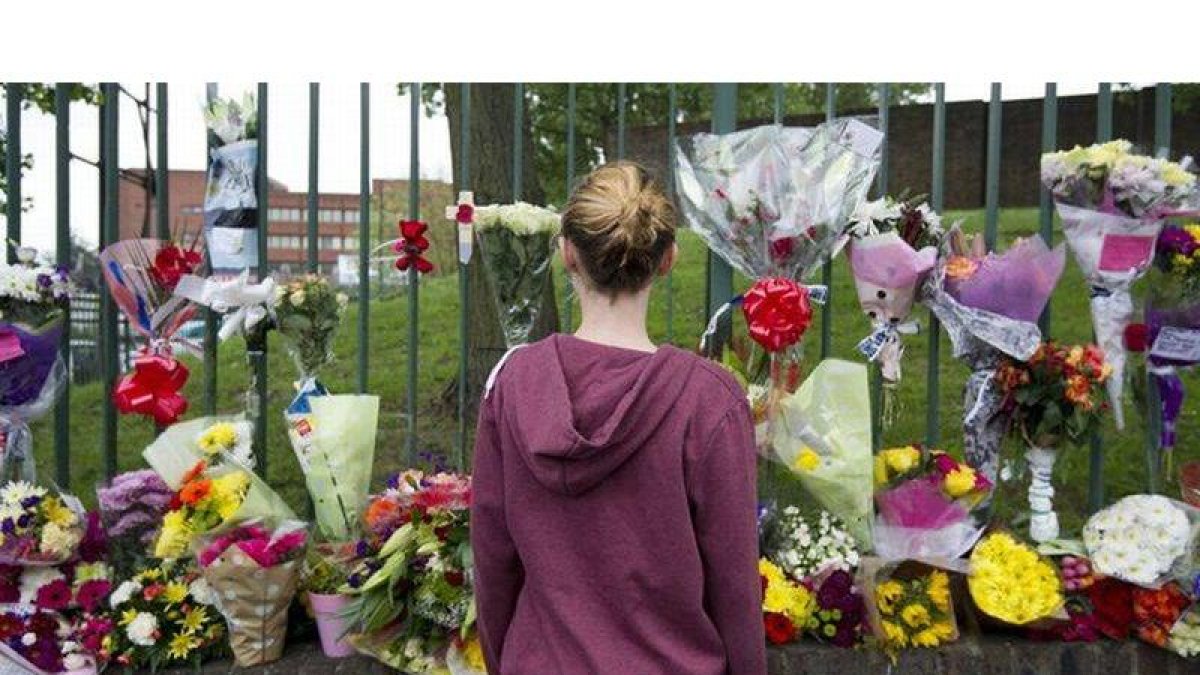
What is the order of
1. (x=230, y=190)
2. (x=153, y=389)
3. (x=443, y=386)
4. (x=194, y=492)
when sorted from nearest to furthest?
(x=194, y=492)
(x=153, y=389)
(x=230, y=190)
(x=443, y=386)

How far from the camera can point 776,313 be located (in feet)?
10.0

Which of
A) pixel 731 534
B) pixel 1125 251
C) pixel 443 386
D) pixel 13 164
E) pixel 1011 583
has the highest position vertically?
pixel 13 164

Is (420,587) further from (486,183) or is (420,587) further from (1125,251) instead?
(1125,251)

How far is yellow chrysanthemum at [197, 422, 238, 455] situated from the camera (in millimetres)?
3076

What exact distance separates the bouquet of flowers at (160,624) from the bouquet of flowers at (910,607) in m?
1.90

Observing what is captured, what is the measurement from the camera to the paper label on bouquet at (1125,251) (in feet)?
10.8

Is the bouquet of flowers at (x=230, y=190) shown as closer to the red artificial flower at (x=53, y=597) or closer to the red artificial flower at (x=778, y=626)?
the red artificial flower at (x=53, y=597)

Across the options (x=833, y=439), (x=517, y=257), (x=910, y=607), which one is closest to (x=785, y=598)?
(x=910, y=607)

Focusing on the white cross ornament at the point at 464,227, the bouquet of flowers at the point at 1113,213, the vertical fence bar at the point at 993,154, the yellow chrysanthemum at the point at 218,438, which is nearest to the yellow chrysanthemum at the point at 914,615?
the bouquet of flowers at the point at 1113,213

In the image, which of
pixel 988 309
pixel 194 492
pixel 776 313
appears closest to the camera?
pixel 194 492

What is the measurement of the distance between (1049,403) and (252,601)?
2.47m

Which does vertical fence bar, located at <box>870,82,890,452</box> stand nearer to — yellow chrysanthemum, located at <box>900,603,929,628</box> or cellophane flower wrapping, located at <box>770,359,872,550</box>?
cellophane flower wrapping, located at <box>770,359,872,550</box>

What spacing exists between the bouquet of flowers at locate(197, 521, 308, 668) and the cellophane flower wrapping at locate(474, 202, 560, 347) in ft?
3.09

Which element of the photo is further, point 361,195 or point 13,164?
point 361,195
